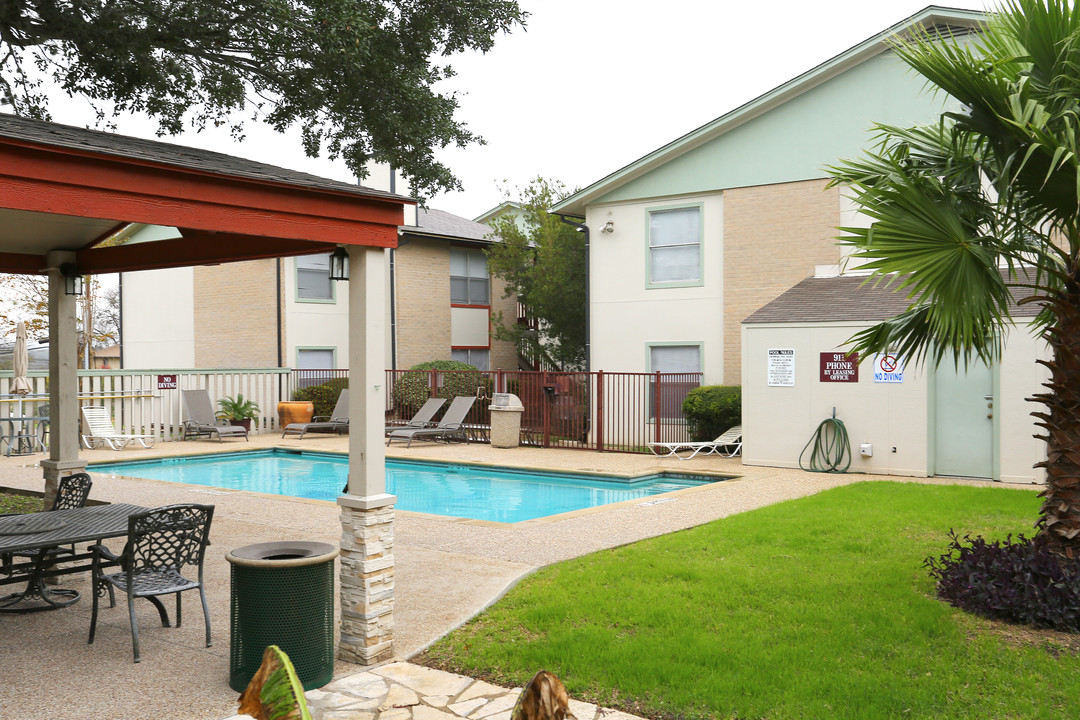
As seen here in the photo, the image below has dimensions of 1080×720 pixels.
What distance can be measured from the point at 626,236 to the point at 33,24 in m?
12.8

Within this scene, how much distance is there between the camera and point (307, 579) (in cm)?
521

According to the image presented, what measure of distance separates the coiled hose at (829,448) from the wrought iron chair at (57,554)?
36.7 feet

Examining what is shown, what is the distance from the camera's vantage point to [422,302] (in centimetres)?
2716

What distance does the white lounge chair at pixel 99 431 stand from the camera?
19.4m

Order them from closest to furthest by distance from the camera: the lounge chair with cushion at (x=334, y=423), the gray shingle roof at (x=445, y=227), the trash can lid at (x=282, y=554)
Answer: the trash can lid at (x=282, y=554) < the lounge chair with cushion at (x=334, y=423) < the gray shingle roof at (x=445, y=227)

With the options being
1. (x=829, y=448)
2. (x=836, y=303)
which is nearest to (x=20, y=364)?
(x=829, y=448)

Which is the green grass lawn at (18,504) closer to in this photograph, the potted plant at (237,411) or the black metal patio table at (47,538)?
the black metal patio table at (47,538)

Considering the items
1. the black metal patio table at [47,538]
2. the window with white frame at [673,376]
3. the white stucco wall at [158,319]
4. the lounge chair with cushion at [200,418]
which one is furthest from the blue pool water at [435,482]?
the white stucco wall at [158,319]

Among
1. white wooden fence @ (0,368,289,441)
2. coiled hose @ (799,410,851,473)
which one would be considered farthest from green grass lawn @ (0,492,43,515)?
coiled hose @ (799,410,851,473)

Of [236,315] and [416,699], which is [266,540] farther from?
[236,315]

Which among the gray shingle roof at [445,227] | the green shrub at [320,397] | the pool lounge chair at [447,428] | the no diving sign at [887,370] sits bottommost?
the pool lounge chair at [447,428]

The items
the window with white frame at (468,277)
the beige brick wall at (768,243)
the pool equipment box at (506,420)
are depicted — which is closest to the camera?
the beige brick wall at (768,243)

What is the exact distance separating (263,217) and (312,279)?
20081 mm

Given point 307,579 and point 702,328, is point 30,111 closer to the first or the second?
point 307,579
